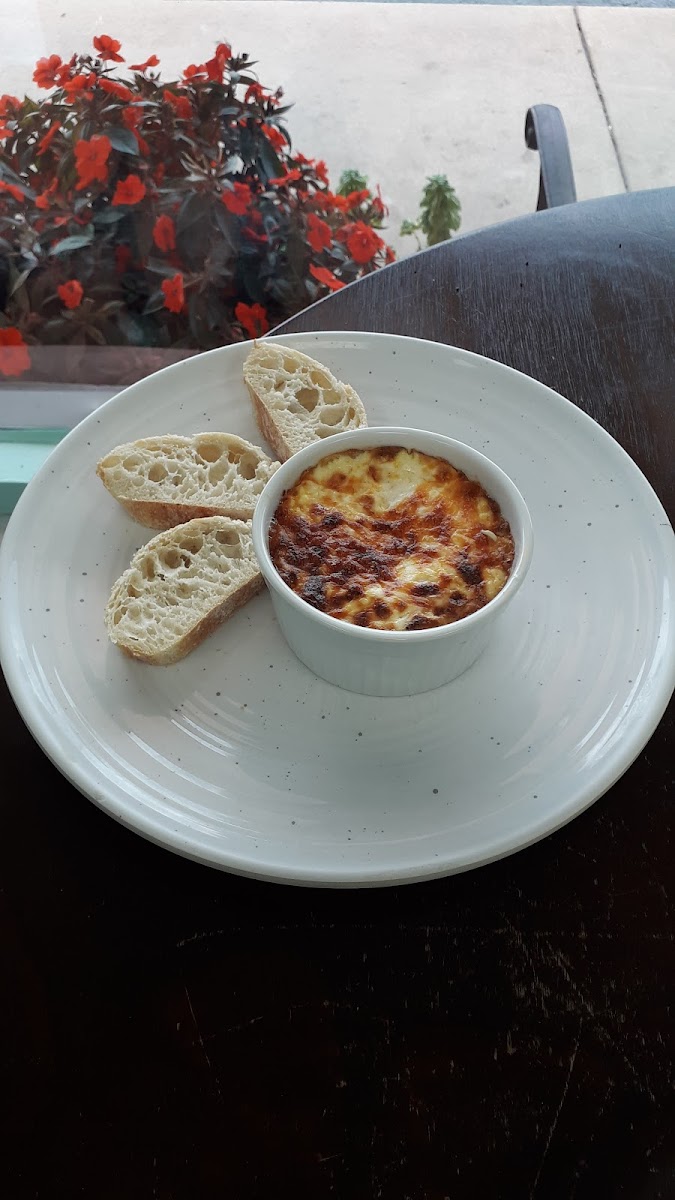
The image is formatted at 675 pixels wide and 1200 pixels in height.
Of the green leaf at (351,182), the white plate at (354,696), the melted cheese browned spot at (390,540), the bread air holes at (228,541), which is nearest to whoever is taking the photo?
the white plate at (354,696)

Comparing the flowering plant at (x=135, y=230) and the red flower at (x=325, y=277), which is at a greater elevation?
the flowering plant at (x=135, y=230)

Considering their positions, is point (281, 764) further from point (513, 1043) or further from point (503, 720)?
point (513, 1043)

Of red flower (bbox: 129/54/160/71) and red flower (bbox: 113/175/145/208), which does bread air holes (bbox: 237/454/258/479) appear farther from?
red flower (bbox: 129/54/160/71)

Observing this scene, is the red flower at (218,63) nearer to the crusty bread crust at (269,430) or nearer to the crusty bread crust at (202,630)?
the crusty bread crust at (269,430)

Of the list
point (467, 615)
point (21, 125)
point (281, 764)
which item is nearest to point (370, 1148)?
point (281, 764)

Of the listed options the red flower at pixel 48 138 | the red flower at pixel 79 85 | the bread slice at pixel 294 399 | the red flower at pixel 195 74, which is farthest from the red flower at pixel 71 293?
the bread slice at pixel 294 399

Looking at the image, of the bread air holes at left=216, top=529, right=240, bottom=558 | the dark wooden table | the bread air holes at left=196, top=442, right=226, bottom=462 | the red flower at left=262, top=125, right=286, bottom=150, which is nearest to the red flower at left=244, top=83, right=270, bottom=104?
the red flower at left=262, top=125, right=286, bottom=150

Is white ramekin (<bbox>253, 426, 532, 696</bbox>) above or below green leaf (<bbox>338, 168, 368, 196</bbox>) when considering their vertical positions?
below

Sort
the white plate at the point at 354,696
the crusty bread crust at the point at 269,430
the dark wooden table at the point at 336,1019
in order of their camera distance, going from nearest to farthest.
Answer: the dark wooden table at the point at 336,1019
the white plate at the point at 354,696
the crusty bread crust at the point at 269,430
